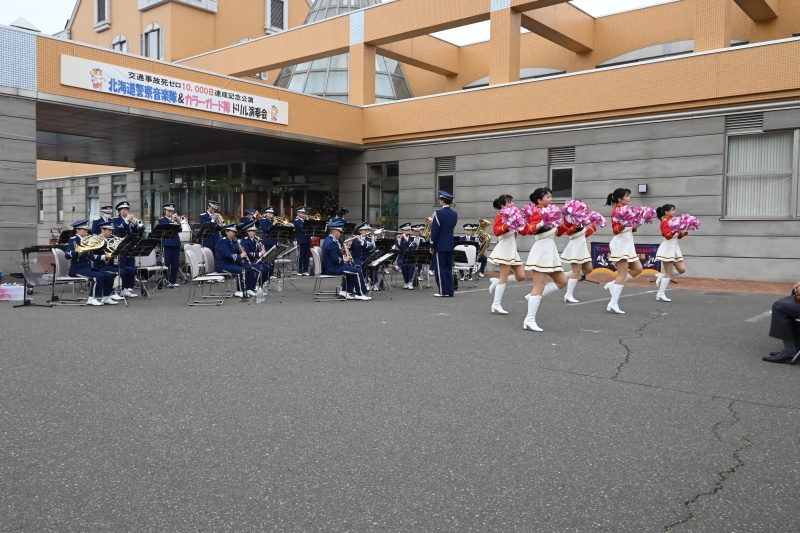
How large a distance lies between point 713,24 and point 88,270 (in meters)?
16.7

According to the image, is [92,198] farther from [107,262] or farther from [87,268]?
[107,262]

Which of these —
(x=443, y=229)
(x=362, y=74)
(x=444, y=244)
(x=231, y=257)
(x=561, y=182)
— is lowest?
(x=231, y=257)

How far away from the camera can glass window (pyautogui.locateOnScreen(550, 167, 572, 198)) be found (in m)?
21.1

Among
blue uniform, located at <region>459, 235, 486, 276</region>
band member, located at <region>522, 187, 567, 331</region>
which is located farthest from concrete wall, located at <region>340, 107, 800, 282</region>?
band member, located at <region>522, 187, 567, 331</region>

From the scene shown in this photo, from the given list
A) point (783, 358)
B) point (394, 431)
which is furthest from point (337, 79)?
point (394, 431)

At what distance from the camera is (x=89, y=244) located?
12.1 m

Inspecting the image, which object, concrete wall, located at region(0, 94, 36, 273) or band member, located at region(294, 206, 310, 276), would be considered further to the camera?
band member, located at region(294, 206, 310, 276)

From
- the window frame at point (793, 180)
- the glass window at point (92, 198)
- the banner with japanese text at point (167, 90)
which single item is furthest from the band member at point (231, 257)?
the glass window at point (92, 198)

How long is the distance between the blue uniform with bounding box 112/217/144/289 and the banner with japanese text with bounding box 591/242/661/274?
39.5 feet

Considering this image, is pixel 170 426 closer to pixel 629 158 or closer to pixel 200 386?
pixel 200 386

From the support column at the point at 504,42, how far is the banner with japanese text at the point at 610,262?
21.4 feet

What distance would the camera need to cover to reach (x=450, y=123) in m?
23.4

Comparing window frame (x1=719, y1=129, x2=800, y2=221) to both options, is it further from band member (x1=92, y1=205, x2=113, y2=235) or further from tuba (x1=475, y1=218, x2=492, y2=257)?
band member (x1=92, y1=205, x2=113, y2=235)

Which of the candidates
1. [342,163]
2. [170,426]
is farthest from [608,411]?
[342,163]
